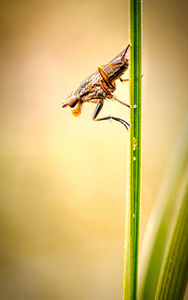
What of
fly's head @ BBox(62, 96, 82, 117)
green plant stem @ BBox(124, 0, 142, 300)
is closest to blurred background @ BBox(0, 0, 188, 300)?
fly's head @ BBox(62, 96, 82, 117)

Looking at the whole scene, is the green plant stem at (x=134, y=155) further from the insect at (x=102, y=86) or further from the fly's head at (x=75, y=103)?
the fly's head at (x=75, y=103)

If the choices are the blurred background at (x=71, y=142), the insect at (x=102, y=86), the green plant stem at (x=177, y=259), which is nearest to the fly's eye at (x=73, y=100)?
the insect at (x=102, y=86)

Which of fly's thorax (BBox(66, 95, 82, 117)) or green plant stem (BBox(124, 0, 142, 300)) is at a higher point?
fly's thorax (BBox(66, 95, 82, 117))

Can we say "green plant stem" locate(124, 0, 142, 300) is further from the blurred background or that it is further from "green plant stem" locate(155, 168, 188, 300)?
the blurred background

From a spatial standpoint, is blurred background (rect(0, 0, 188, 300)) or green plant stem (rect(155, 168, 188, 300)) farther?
blurred background (rect(0, 0, 188, 300))

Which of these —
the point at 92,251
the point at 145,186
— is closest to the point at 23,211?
the point at 92,251

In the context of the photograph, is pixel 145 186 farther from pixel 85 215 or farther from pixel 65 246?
pixel 65 246

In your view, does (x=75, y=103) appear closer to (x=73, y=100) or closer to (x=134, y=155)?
(x=73, y=100)
